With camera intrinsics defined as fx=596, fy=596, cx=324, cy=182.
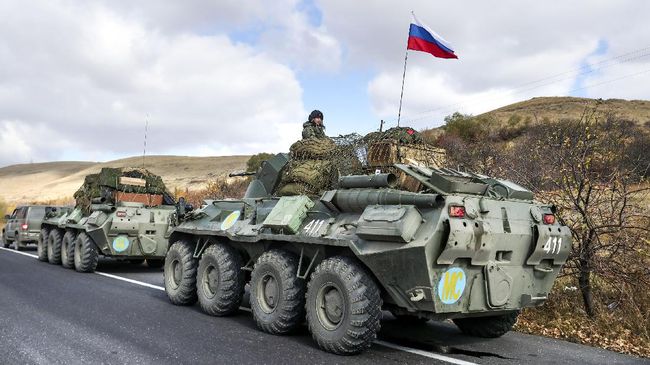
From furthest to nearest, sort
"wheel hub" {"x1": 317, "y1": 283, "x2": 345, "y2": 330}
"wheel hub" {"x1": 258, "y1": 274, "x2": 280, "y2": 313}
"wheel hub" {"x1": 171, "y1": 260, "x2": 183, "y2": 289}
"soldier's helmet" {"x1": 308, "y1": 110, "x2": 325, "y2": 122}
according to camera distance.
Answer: "soldier's helmet" {"x1": 308, "y1": 110, "x2": 325, "y2": 122} < "wheel hub" {"x1": 171, "y1": 260, "x2": 183, "y2": 289} < "wheel hub" {"x1": 258, "y1": 274, "x2": 280, "y2": 313} < "wheel hub" {"x1": 317, "y1": 283, "x2": 345, "y2": 330}

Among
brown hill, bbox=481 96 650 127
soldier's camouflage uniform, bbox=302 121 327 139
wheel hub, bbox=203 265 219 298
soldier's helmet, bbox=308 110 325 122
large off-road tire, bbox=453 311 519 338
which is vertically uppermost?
brown hill, bbox=481 96 650 127

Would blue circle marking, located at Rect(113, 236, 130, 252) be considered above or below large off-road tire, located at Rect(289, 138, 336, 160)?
below

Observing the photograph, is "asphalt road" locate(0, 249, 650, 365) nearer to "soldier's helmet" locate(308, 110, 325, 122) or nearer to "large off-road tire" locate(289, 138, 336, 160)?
"large off-road tire" locate(289, 138, 336, 160)

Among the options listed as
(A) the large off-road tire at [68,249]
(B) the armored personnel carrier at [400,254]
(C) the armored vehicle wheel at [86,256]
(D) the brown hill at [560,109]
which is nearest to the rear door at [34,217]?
(A) the large off-road tire at [68,249]

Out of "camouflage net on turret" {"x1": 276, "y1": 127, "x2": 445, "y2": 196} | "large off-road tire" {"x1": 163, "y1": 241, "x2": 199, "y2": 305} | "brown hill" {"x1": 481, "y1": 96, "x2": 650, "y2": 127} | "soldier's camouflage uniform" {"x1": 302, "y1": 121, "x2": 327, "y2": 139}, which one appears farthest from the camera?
"brown hill" {"x1": 481, "y1": 96, "x2": 650, "y2": 127}

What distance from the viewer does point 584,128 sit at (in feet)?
27.5

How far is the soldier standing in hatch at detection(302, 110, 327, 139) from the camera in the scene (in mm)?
8845

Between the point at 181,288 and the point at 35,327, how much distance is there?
2.13m

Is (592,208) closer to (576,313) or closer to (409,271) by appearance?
(576,313)

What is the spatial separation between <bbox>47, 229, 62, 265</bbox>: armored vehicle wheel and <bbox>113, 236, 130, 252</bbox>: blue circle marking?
295cm

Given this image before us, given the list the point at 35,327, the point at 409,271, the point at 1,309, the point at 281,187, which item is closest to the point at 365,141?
the point at 281,187

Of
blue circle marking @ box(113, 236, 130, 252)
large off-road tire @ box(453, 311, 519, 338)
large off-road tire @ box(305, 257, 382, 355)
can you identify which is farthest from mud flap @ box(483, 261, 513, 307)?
blue circle marking @ box(113, 236, 130, 252)

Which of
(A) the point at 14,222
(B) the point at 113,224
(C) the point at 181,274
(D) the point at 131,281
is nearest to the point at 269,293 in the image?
(C) the point at 181,274

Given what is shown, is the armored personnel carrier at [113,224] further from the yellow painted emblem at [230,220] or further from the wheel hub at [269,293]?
the wheel hub at [269,293]
